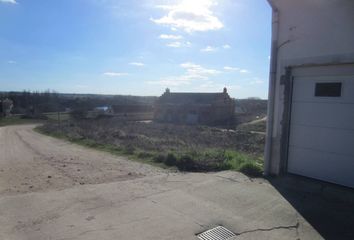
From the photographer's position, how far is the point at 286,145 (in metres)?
7.07

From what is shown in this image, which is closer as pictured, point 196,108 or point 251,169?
point 251,169

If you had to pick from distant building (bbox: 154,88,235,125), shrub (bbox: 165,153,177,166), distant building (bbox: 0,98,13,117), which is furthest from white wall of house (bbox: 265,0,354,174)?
distant building (bbox: 0,98,13,117)

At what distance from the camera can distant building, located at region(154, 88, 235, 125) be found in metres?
47.8

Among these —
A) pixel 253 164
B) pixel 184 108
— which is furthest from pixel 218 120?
pixel 253 164

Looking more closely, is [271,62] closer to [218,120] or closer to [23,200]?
[23,200]

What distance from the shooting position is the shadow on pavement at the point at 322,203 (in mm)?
4434

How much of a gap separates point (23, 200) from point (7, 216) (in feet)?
2.56

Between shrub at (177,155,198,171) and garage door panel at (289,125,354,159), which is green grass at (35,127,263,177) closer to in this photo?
shrub at (177,155,198,171)

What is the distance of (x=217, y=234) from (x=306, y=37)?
14.6ft

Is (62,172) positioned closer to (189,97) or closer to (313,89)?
(313,89)

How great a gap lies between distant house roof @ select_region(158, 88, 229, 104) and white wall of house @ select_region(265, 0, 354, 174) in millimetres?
42435

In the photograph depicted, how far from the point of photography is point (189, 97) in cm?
5272

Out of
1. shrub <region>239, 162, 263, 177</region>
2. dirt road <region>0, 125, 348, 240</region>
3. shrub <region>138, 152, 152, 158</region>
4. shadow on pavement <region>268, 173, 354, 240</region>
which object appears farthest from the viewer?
shrub <region>138, 152, 152, 158</region>

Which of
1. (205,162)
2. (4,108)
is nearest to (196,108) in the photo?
(4,108)
